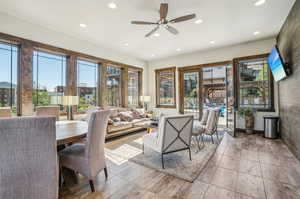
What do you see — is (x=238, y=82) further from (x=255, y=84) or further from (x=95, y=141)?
(x=95, y=141)

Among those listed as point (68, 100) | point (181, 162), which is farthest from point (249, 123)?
point (68, 100)

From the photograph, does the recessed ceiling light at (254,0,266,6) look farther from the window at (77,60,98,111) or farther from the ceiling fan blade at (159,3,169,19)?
the window at (77,60,98,111)

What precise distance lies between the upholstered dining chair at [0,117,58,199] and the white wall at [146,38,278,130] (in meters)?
Answer: 5.80

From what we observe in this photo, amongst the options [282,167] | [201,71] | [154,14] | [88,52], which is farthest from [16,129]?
[201,71]

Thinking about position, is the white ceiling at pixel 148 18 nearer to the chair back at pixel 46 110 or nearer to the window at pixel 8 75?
the window at pixel 8 75

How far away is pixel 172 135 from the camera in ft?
8.48

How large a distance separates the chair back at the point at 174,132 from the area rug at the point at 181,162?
0.28m

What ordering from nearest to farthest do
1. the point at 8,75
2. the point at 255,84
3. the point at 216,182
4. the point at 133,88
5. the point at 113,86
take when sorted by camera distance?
the point at 216,182, the point at 8,75, the point at 255,84, the point at 113,86, the point at 133,88

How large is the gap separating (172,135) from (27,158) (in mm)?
2001

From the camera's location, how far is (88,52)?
482 centimetres

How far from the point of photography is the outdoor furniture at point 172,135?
8.20 ft

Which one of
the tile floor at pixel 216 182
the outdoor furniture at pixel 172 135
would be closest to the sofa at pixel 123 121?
the outdoor furniture at pixel 172 135

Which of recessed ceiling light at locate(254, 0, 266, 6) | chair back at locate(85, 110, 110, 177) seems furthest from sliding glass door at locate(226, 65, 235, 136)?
chair back at locate(85, 110, 110, 177)

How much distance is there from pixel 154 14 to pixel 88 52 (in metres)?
2.71
